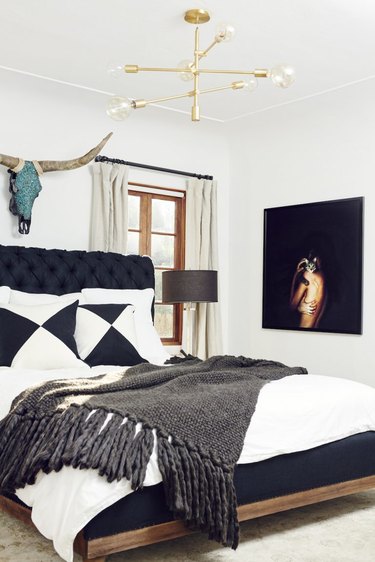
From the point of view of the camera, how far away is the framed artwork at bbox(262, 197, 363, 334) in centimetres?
541

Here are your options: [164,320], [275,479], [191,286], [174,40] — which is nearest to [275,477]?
[275,479]

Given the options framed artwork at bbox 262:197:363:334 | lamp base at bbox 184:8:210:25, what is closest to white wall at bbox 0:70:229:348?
framed artwork at bbox 262:197:363:334

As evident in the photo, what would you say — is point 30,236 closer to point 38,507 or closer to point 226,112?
point 226,112

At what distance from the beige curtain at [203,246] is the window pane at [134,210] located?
464mm

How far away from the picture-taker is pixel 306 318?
18.8 ft

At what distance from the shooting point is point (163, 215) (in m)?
6.32

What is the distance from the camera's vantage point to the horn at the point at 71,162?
17.3 feet

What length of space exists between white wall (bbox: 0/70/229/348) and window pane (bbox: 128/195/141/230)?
18 centimetres

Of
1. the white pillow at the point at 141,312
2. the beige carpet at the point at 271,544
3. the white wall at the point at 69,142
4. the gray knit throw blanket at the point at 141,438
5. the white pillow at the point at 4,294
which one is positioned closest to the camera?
the gray knit throw blanket at the point at 141,438

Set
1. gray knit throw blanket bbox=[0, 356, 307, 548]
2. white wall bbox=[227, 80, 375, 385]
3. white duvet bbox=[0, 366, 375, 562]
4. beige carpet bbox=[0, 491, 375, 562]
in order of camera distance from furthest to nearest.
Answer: white wall bbox=[227, 80, 375, 385]
beige carpet bbox=[0, 491, 375, 562]
gray knit throw blanket bbox=[0, 356, 307, 548]
white duvet bbox=[0, 366, 375, 562]

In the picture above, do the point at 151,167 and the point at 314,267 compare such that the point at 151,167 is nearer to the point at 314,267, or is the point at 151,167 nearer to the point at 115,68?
the point at 314,267

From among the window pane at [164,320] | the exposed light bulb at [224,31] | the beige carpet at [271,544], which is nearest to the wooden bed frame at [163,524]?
the beige carpet at [271,544]

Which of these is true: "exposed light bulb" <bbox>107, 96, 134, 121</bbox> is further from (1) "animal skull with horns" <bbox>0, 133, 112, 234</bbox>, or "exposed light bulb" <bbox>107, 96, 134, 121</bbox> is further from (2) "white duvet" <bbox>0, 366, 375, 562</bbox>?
(1) "animal skull with horns" <bbox>0, 133, 112, 234</bbox>

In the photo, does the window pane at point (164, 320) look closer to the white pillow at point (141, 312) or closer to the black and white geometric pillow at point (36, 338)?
the white pillow at point (141, 312)
